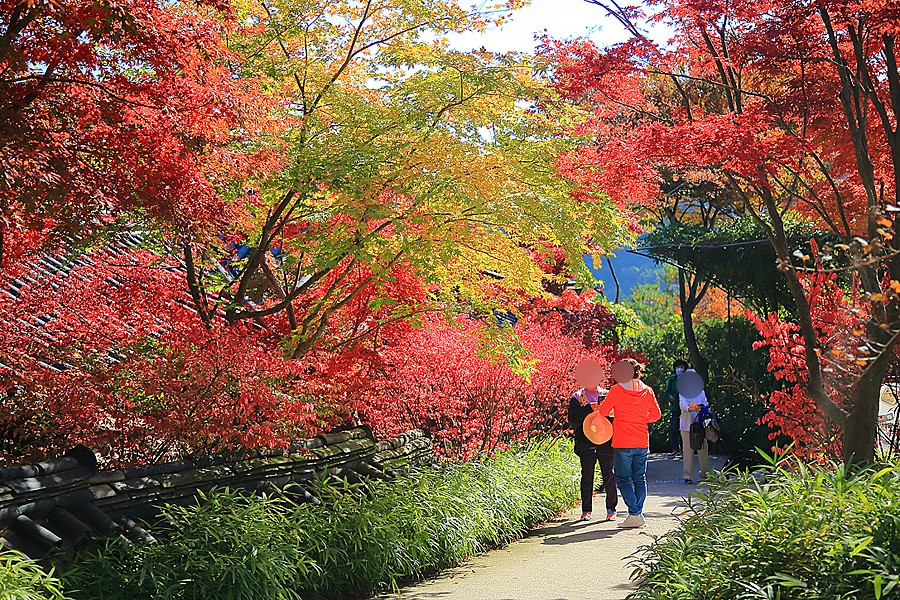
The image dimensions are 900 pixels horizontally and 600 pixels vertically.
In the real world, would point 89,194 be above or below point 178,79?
below

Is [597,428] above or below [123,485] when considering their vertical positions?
below

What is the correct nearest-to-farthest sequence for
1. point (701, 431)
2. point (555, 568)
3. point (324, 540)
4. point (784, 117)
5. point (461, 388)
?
point (324, 540) → point (784, 117) → point (555, 568) → point (461, 388) → point (701, 431)

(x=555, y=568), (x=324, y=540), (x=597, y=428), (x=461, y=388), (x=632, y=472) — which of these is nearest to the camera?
(x=324, y=540)

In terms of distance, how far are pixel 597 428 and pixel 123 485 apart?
5115 mm

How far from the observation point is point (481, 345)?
960 cm

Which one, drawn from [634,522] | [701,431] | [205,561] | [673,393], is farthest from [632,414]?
[673,393]

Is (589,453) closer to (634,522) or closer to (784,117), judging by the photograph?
(634,522)

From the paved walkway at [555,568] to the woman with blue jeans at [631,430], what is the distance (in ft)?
1.14

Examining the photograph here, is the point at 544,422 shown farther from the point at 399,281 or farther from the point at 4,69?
the point at 4,69

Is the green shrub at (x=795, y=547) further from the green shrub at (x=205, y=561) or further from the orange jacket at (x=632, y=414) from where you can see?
the orange jacket at (x=632, y=414)

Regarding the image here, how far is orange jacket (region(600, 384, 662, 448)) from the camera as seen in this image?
9.47 metres

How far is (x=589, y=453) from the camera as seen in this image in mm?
10070

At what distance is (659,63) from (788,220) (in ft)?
28.9

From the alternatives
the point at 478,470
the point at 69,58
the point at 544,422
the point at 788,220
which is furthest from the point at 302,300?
the point at 788,220
